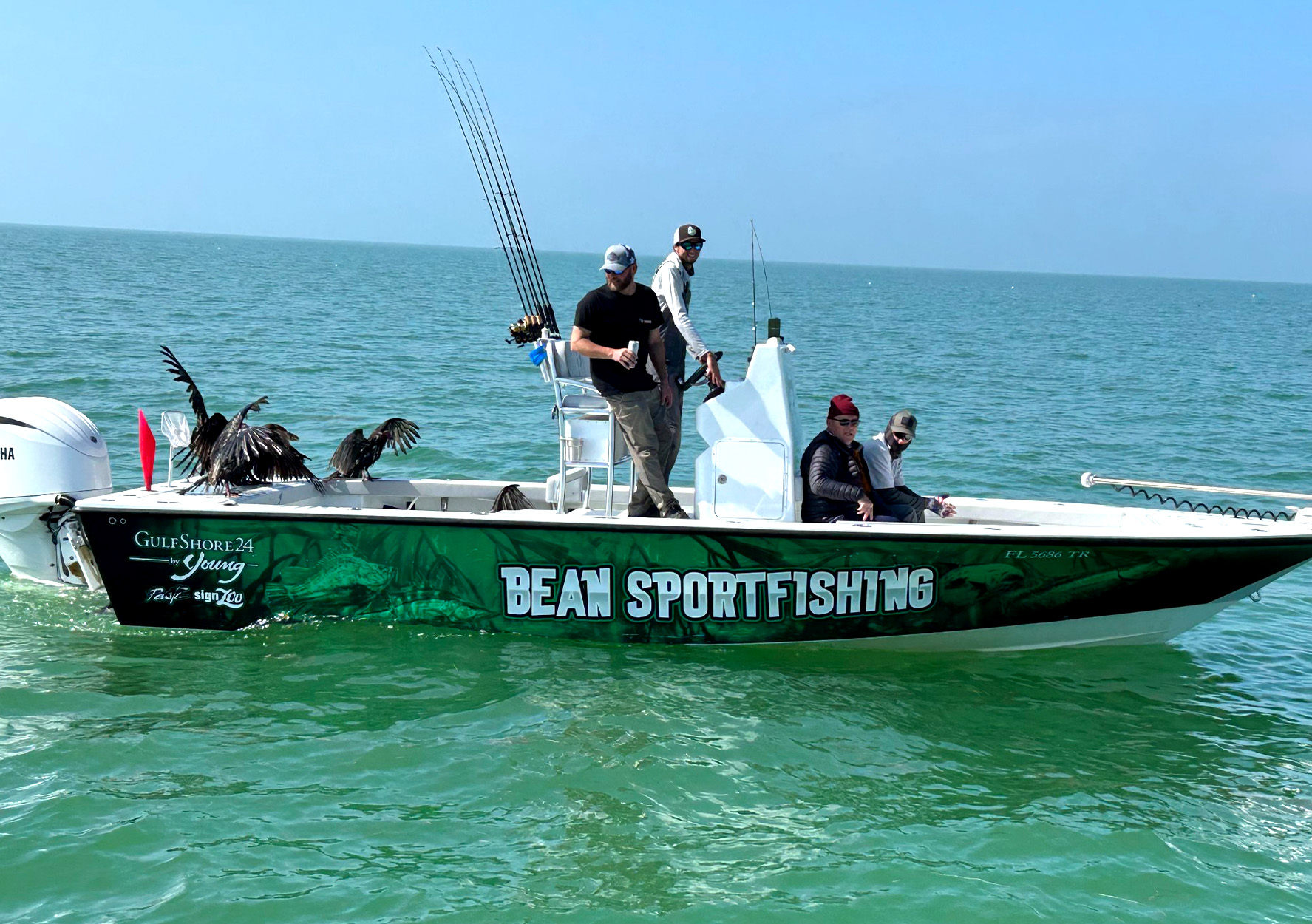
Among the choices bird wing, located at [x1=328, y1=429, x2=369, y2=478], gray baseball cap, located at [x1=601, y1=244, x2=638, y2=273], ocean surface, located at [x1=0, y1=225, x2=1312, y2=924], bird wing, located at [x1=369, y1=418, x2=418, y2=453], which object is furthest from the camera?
bird wing, located at [x1=369, y1=418, x2=418, y2=453]

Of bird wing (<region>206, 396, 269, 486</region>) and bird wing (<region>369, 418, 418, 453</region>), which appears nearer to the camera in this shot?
bird wing (<region>206, 396, 269, 486</region>)

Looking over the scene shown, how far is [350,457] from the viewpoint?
343 inches

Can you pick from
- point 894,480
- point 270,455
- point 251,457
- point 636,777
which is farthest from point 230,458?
point 894,480

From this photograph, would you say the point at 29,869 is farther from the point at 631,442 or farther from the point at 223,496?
the point at 631,442

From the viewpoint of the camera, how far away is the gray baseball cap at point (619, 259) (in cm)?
656

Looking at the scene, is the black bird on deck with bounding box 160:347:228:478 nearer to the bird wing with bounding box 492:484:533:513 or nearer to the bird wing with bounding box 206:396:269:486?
the bird wing with bounding box 206:396:269:486

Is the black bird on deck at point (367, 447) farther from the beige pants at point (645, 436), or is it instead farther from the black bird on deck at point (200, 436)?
the beige pants at point (645, 436)

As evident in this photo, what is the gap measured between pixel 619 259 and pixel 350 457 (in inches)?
122

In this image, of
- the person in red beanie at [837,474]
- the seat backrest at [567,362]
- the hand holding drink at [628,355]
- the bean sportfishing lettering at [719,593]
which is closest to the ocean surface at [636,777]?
the bean sportfishing lettering at [719,593]

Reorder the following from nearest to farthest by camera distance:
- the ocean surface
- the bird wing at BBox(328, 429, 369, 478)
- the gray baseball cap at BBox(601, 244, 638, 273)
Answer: the ocean surface → the gray baseball cap at BBox(601, 244, 638, 273) → the bird wing at BBox(328, 429, 369, 478)

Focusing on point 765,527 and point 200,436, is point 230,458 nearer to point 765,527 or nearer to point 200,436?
point 200,436

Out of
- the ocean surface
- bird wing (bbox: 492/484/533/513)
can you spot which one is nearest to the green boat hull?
the ocean surface

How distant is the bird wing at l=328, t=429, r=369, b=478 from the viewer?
28.5 feet

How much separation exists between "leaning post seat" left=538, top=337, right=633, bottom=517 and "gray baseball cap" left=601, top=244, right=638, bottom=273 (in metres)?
0.73
